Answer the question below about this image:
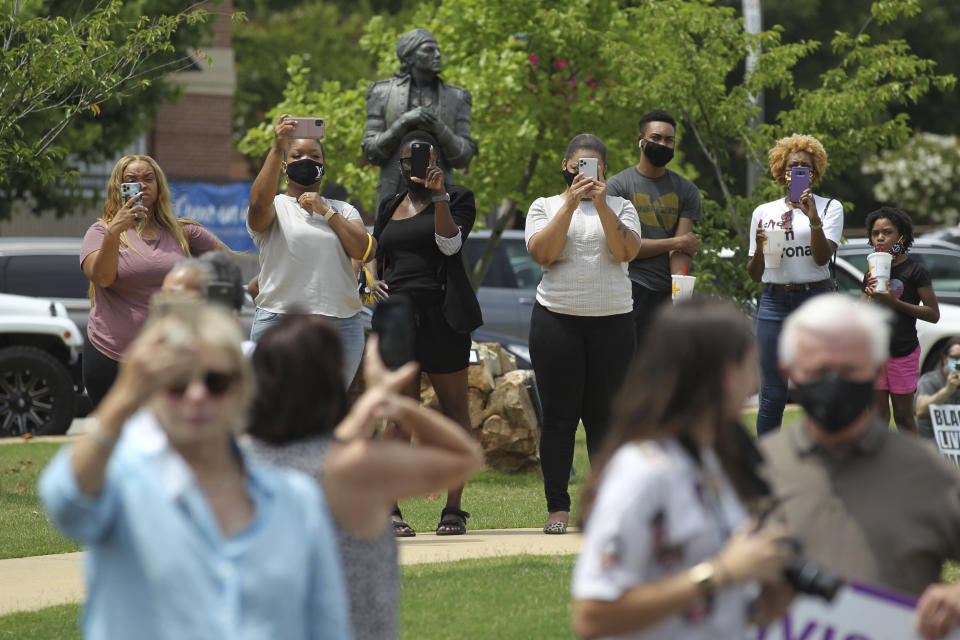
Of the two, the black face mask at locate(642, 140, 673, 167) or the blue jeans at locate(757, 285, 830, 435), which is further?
the black face mask at locate(642, 140, 673, 167)

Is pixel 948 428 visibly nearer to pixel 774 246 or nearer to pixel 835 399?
pixel 774 246

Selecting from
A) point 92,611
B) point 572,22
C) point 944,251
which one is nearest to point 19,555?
point 92,611

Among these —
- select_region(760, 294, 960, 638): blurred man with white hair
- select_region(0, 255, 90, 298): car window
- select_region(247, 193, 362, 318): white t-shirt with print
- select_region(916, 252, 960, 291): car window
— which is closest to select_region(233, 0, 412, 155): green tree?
select_region(916, 252, 960, 291): car window

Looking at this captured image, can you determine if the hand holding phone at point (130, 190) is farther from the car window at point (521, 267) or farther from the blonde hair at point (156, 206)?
the car window at point (521, 267)

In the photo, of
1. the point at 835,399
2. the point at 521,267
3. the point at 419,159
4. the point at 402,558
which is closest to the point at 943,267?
the point at 521,267

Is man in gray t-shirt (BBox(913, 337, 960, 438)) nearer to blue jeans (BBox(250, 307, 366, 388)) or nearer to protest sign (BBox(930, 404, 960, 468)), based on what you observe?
protest sign (BBox(930, 404, 960, 468))

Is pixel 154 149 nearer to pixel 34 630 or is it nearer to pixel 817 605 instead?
pixel 34 630

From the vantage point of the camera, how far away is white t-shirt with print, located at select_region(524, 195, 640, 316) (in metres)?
7.62

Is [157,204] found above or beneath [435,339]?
above

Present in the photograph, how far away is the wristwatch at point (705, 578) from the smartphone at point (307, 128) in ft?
15.8

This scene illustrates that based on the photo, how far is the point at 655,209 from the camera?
27.9ft

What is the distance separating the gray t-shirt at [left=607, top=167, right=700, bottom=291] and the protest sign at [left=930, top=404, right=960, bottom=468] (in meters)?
1.99

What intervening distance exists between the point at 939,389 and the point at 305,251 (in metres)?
5.48

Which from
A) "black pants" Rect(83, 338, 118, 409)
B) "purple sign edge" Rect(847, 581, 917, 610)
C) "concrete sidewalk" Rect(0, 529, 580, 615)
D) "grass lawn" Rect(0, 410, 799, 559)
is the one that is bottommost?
"grass lawn" Rect(0, 410, 799, 559)
